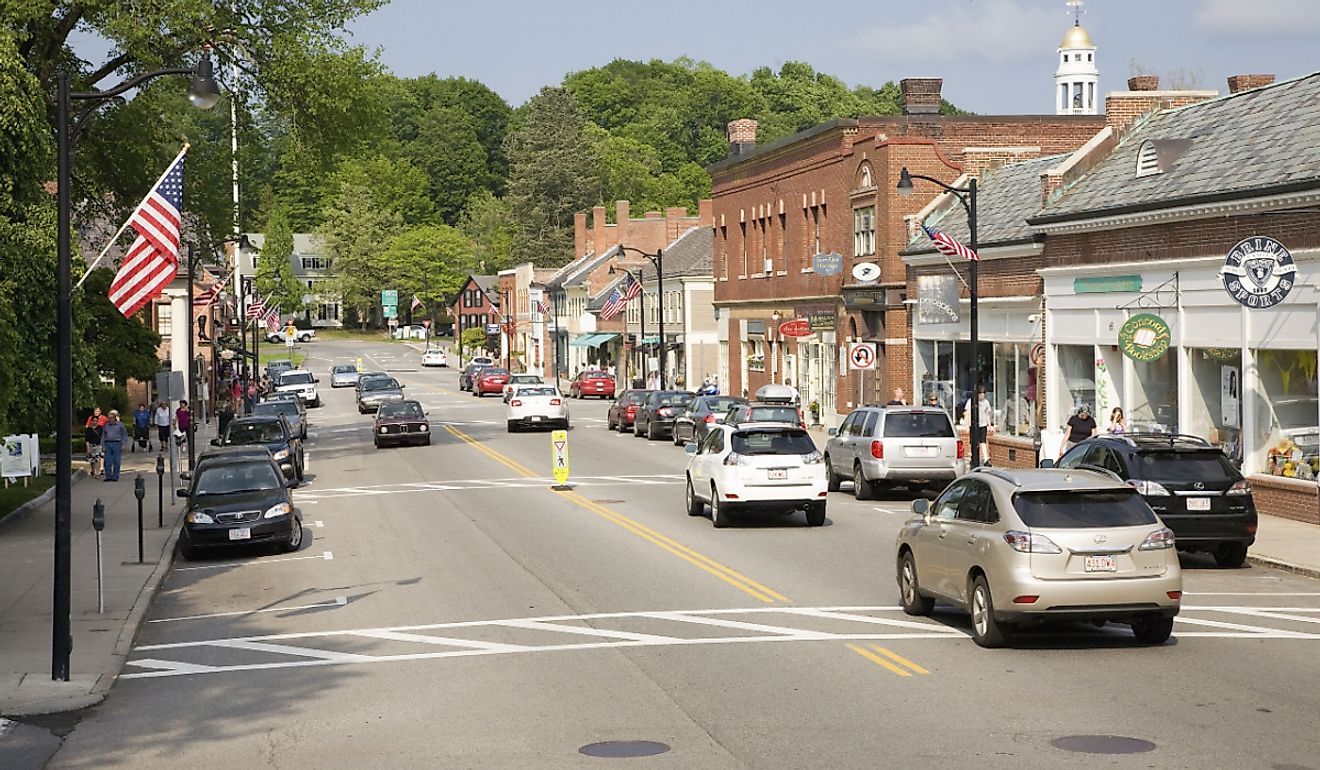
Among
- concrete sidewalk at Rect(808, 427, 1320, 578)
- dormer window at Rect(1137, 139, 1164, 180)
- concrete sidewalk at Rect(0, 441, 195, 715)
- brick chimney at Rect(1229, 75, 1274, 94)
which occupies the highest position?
brick chimney at Rect(1229, 75, 1274, 94)

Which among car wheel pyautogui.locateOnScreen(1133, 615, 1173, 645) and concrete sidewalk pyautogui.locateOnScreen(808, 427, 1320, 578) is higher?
car wheel pyautogui.locateOnScreen(1133, 615, 1173, 645)

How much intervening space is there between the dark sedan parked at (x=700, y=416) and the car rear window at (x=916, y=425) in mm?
15267

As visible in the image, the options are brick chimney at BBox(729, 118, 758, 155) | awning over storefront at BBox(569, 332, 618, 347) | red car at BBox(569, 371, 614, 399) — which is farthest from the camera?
awning over storefront at BBox(569, 332, 618, 347)

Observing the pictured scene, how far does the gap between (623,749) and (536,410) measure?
46.9 m

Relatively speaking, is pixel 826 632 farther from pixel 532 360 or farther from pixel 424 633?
pixel 532 360

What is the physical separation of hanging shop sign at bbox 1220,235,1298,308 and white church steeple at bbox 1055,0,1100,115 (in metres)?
80.4

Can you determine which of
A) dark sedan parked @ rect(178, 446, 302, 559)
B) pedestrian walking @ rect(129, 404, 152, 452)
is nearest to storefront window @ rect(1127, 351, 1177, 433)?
dark sedan parked @ rect(178, 446, 302, 559)

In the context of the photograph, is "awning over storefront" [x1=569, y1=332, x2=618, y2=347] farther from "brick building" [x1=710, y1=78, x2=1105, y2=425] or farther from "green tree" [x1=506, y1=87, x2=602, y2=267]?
"green tree" [x1=506, y1=87, x2=602, y2=267]

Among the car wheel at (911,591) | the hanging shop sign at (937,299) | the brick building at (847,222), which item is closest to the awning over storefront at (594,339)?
the brick building at (847,222)

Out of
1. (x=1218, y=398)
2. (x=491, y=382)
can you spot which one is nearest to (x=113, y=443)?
(x=1218, y=398)

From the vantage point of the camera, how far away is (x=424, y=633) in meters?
17.4

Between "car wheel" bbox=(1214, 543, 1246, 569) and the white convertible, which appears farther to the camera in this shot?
the white convertible

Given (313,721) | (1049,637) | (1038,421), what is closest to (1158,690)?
(1049,637)

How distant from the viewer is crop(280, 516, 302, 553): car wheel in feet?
85.6
